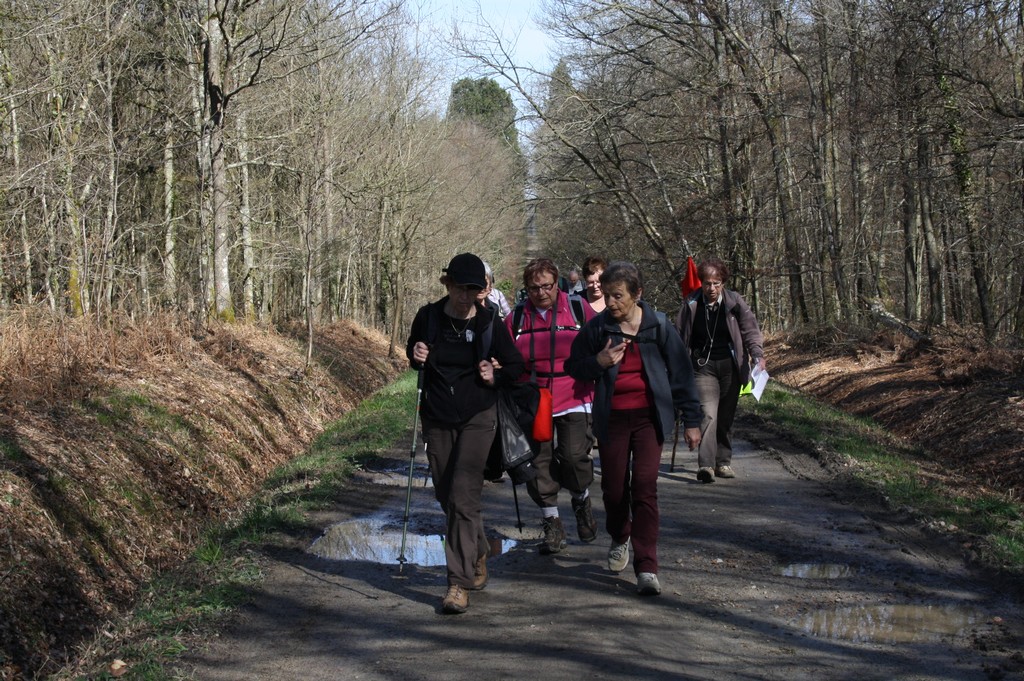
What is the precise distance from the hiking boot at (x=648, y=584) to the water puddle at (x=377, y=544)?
4.92 feet

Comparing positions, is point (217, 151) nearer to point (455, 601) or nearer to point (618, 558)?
point (618, 558)

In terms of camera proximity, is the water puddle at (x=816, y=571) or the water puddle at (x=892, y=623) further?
the water puddle at (x=816, y=571)

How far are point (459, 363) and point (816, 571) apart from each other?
2834 mm

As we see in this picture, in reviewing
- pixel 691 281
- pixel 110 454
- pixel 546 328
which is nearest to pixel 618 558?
pixel 546 328

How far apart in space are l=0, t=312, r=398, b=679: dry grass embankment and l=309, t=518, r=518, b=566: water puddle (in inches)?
57.7

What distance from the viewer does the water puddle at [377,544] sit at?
306 inches

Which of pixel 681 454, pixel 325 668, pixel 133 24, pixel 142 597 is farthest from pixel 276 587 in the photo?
pixel 133 24

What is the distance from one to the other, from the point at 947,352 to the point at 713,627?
11879 millimetres

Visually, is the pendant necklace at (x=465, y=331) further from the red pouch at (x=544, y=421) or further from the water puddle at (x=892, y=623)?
the water puddle at (x=892, y=623)

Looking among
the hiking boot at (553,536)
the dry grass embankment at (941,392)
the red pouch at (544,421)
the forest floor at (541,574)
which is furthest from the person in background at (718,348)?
the red pouch at (544,421)

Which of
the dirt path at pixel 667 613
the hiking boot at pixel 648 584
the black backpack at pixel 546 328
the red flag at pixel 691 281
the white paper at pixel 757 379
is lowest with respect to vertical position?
the dirt path at pixel 667 613

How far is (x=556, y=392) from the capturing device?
7824mm

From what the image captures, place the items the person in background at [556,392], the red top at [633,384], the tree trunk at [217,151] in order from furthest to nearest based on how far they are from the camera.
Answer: the tree trunk at [217,151] → the person in background at [556,392] → the red top at [633,384]

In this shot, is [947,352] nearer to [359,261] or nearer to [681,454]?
[681,454]
